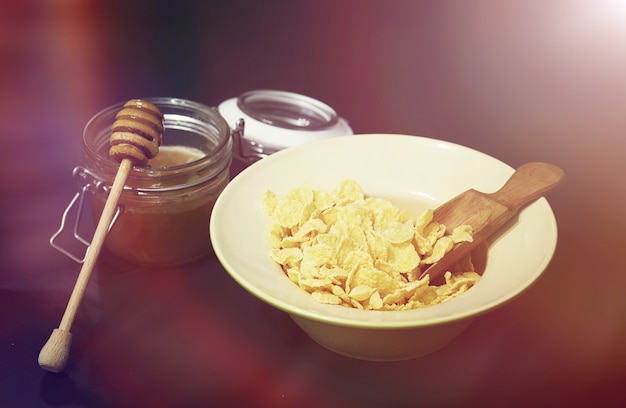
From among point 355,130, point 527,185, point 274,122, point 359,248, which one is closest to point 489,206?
point 527,185

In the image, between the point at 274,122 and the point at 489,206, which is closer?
the point at 489,206

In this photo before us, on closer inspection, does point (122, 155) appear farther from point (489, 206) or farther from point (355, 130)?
point (355, 130)

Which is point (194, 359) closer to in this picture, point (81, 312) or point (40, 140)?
point (81, 312)

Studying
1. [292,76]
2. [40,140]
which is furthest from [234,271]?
[292,76]

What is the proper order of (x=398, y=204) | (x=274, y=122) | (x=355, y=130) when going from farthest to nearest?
(x=355, y=130), (x=274, y=122), (x=398, y=204)

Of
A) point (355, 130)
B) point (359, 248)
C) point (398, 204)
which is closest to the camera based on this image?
point (359, 248)

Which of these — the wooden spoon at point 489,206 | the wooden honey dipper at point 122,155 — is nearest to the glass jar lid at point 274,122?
the wooden honey dipper at point 122,155

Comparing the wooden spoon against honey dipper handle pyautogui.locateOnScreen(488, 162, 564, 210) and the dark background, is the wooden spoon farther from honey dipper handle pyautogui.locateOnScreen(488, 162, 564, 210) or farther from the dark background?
the dark background
